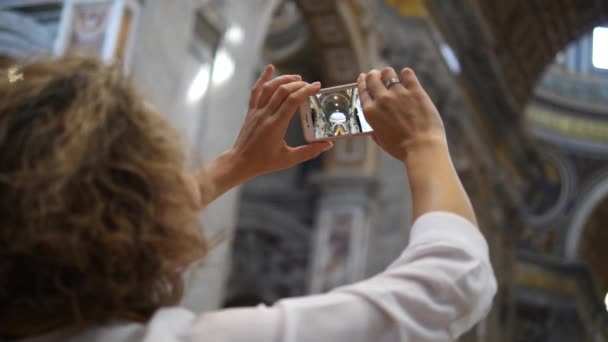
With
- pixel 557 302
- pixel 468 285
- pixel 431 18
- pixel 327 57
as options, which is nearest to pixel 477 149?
pixel 431 18

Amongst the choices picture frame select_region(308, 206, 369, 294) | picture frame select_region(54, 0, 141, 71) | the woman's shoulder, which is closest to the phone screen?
the woman's shoulder

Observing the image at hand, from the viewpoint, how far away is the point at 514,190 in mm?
12617

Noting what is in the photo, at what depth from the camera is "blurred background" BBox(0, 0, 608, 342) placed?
4.11m

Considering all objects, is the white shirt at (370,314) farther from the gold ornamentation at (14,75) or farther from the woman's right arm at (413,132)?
the gold ornamentation at (14,75)

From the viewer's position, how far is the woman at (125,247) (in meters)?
0.72

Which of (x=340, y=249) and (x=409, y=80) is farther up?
(x=409, y=80)

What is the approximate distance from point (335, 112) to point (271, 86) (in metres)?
0.09

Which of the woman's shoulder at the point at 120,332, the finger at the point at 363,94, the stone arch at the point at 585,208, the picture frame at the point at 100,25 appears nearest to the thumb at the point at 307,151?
the finger at the point at 363,94

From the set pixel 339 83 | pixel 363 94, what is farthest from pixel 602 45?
pixel 363 94

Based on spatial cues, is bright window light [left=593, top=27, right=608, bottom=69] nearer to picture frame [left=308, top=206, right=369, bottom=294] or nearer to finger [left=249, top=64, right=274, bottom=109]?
picture frame [left=308, top=206, right=369, bottom=294]

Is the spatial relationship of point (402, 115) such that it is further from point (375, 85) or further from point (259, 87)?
point (259, 87)

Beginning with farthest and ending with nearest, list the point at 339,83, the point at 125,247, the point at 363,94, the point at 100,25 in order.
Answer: the point at 339,83, the point at 100,25, the point at 363,94, the point at 125,247

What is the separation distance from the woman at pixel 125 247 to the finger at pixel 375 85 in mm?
164

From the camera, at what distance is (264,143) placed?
1.15 meters
